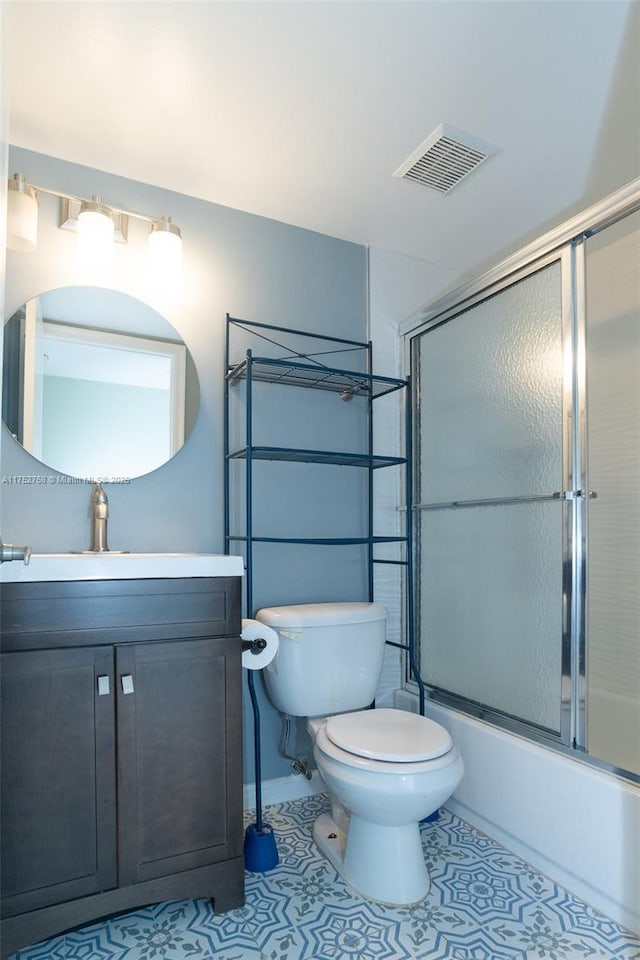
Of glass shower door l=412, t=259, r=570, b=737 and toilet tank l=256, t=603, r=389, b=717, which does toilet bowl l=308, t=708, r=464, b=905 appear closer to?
toilet tank l=256, t=603, r=389, b=717

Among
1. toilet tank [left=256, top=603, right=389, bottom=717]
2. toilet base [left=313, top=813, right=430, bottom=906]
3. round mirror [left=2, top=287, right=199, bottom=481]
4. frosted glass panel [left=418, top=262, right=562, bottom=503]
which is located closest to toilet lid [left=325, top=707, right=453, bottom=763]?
toilet tank [left=256, top=603, right=389, bottom=717]

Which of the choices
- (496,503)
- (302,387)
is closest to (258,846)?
(496,503)

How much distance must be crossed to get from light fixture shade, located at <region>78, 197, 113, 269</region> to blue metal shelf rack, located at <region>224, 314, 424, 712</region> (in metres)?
0.47

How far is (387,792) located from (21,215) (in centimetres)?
192

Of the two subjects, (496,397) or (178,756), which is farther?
(496,397)

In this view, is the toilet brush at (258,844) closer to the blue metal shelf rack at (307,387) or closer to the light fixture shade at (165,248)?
the blue metal shelf rack at (307,387)

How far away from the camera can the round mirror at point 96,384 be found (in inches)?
73.2

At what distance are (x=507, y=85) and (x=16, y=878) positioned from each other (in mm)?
2294

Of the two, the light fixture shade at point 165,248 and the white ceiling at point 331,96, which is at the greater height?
the white ceiling at point 331,96

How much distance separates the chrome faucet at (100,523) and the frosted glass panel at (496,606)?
3.87 feet

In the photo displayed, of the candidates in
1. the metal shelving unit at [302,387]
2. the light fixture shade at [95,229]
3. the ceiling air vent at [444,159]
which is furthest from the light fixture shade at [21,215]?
the ceiling air vent at [444,159]

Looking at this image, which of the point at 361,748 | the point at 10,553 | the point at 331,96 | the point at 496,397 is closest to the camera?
the point at 10,553

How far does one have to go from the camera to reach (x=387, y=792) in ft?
4.96

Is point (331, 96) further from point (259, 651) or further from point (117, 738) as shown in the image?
point (117, 738)
